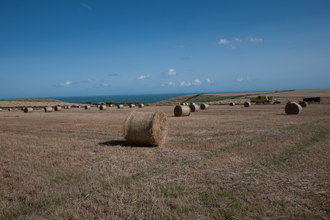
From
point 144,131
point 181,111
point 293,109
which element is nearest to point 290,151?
point 144,131

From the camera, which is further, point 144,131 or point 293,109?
point 293,109

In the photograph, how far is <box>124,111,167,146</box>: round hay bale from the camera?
10.9 metres

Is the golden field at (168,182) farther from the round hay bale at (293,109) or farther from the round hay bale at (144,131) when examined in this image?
the round hay bale at (293,109)

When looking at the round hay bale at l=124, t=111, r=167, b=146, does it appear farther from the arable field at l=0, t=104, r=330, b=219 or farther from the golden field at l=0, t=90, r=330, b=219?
the golden field at l=0, t=90, r=330, b=219

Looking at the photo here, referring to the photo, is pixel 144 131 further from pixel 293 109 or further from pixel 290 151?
pixel 293 109

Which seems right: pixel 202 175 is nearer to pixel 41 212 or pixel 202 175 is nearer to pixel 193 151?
pixel 193 151

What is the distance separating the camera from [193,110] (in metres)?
34.8

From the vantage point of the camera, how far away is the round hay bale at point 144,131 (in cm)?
1087

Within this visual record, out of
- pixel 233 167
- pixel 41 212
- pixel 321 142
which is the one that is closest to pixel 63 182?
pixel 41 212

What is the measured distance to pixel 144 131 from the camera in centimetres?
1095

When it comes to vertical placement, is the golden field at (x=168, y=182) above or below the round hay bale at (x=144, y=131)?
below

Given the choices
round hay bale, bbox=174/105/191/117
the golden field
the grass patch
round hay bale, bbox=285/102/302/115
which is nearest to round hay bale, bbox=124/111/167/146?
the golden field

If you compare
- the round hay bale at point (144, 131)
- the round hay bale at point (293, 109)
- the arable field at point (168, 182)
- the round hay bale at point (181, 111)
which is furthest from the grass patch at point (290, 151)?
the round hay bale at point (181, 111)

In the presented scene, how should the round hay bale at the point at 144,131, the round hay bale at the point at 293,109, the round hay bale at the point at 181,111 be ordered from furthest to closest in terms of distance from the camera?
the round hay bale at the point at 181,111, the round hay bale at the point at 293,109, the round hay bale at the point at 144,131
